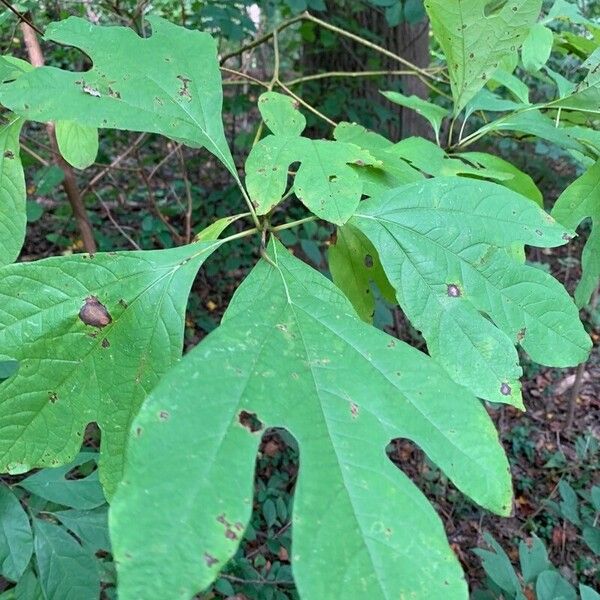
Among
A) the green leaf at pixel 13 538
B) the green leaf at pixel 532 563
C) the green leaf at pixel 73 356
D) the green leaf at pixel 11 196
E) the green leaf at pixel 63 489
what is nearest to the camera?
the green leaf at pixel 73 356

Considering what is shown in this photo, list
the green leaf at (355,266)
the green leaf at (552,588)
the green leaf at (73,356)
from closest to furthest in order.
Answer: the green leaf at (73,356) < the green leaf at (355,266) < the green leaf at (552,588)

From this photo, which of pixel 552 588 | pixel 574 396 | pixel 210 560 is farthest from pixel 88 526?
pixel 574 396

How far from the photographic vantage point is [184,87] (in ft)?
2.91

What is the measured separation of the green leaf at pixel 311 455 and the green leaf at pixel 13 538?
899 millimetres

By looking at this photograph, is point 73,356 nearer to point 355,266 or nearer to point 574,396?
point 355,266

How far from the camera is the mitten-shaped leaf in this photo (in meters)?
0.77

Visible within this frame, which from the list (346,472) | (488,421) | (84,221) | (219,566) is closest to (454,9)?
(488,421)

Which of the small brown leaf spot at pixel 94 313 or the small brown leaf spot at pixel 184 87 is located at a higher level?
the small brown leaf spot at pixel 184 87

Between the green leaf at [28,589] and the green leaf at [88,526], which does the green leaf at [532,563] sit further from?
the green leaf at [28,589]

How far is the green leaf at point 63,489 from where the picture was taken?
1341 mm

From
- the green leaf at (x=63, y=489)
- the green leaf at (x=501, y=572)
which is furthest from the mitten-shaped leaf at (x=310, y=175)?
the green leaf at (x=501, y=572)

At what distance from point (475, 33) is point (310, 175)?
19.7 inches

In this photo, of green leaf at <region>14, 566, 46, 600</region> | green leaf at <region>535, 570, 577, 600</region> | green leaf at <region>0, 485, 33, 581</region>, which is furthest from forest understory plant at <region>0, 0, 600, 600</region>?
green leaf at <region>535, 570, 577, 600</region>

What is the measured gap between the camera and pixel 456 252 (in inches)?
32.9
